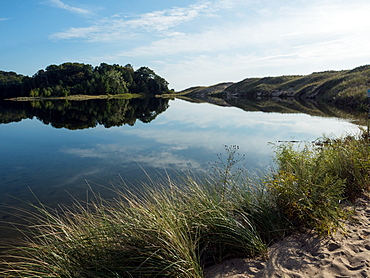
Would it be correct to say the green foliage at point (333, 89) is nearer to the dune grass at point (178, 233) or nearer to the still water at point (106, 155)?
the still water at point (106, 155)

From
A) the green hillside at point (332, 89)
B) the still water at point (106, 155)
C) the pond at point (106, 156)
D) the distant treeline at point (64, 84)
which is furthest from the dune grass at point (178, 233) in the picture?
the distant treeline at point (64, 84)

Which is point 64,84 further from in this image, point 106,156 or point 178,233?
point 178,233

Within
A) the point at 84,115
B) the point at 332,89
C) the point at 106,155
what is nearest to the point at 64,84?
the point at 84,115

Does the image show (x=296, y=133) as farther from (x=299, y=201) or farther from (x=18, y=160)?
(x=18, y=160)

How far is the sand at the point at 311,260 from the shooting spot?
3.18 m

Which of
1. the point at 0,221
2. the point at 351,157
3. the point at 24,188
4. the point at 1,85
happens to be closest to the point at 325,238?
the point at 351,157

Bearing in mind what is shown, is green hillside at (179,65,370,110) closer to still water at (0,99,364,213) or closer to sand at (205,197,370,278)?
still water at (0,99,364,213)

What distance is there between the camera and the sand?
10.4 feet

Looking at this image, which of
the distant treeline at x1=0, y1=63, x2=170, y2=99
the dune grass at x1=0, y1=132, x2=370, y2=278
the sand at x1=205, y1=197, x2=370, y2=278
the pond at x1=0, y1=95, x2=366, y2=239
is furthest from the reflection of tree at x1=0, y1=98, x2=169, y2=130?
the distant treeline at x1=0, y1=63, x2=170, y2=99

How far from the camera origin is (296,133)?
15648 mm

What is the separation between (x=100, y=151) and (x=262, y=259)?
11.0 m

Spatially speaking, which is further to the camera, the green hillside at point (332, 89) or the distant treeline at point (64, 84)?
the distant treeline at point (64, 84)

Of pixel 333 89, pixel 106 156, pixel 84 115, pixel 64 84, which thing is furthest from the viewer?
pixel 64 84

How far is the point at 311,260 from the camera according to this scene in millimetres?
3402
